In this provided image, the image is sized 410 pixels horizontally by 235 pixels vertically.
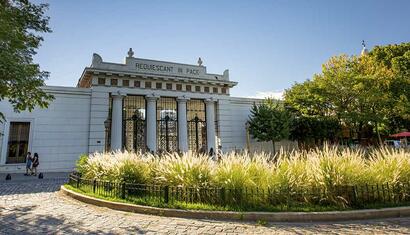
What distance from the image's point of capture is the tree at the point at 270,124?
77.2 ft

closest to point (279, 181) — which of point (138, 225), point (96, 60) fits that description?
point (138, 225)

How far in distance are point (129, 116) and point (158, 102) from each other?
9.94 ft

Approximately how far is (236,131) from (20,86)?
→ 20.8 meters

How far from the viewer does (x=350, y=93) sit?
21625mm

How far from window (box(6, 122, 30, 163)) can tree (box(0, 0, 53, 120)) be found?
490 inches

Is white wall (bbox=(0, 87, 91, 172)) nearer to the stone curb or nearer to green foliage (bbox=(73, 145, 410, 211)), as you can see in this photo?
green foliage (bbox=(73, 145, 410, 211))

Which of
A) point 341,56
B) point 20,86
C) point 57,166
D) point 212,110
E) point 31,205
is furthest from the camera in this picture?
point 212,110

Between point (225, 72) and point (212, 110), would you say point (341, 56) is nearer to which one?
point (225, 72)

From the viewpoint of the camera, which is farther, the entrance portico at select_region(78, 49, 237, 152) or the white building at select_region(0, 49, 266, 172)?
the entrance portico at select_region(78, 49, 237, 152)

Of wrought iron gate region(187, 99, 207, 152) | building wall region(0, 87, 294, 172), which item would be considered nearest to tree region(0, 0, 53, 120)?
building wall region(0, 87, 294, 172)

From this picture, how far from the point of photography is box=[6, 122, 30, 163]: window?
18234 millimetres

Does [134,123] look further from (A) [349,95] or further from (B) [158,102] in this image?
(A) [349,95]

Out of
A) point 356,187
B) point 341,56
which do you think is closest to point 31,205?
point 356,187

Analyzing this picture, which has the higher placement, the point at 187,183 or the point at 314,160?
the point at 314,160
